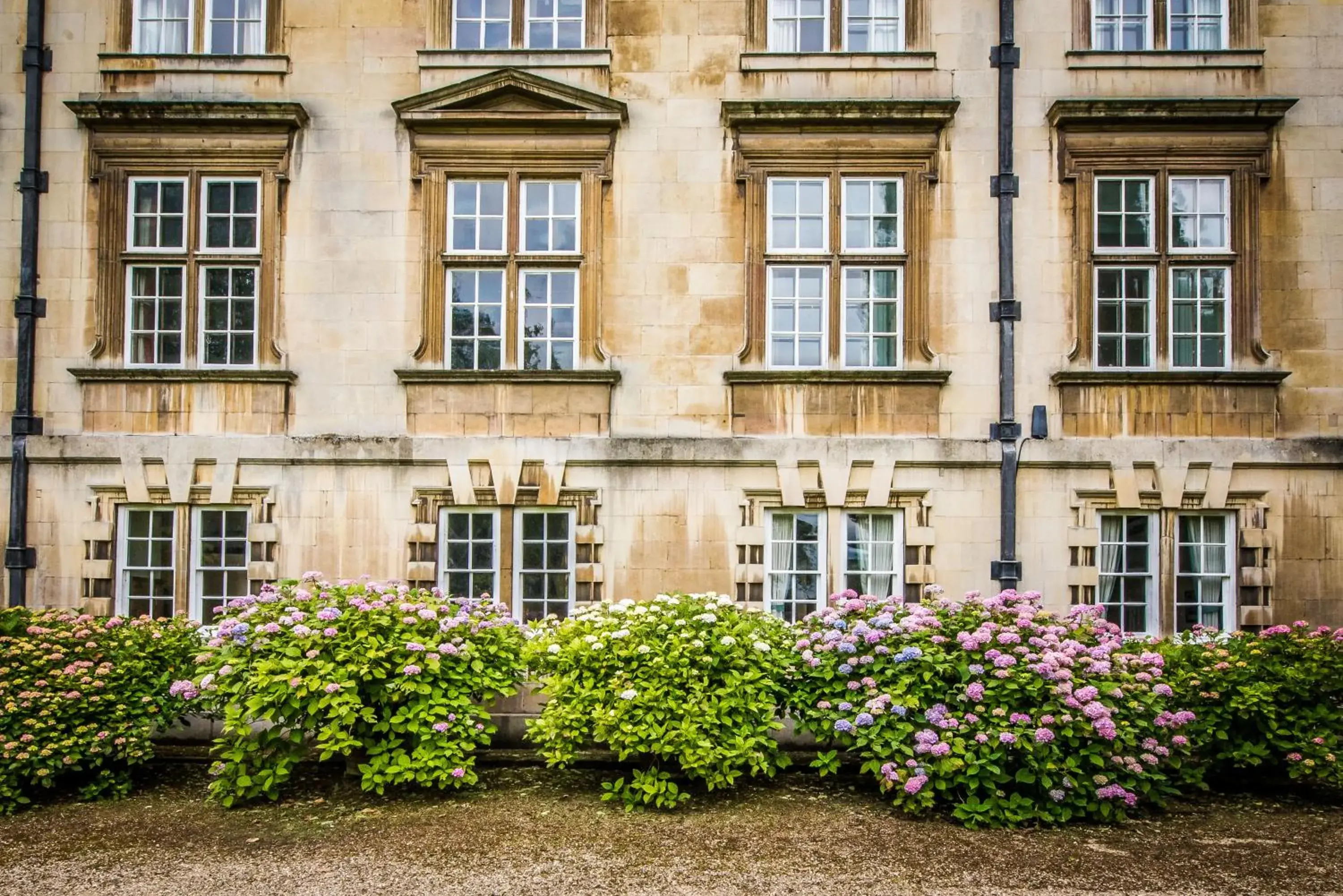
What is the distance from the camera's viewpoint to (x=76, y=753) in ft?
24.2

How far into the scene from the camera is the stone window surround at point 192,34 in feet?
33.7

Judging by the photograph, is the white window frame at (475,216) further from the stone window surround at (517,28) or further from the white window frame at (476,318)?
the stone window surround at (517,28)

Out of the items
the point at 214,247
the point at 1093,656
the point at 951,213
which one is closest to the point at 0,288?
the point at 214,247

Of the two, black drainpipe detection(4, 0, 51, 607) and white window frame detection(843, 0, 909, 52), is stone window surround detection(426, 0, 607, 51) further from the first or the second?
black drainpipe detection(4, 0, 51, 607)

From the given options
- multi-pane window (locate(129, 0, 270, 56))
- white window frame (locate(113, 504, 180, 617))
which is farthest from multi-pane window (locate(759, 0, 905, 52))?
white window frame (locate(113, 504, 180, 617))

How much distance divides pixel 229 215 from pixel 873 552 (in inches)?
323

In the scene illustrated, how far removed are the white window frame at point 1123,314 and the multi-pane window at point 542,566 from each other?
Result: 623 centimetres

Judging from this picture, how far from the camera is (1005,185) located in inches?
395

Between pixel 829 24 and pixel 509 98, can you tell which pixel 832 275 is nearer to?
pixel 829 24

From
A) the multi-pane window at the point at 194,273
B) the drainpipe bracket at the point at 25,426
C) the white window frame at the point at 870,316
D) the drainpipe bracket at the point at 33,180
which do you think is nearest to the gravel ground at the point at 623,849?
the drainpipe bracket at the point at 25,426

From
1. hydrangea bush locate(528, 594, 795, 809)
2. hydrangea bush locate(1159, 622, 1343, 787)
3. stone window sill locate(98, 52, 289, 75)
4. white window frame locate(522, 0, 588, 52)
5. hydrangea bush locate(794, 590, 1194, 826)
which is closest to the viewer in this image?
hydrangea bush locate(794, 590, 1194, 826)

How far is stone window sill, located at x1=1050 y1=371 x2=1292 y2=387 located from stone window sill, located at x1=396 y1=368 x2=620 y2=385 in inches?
198

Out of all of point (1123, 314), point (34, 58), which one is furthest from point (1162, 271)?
point (34, 58)

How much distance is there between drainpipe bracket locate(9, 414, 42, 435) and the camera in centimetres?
1002
